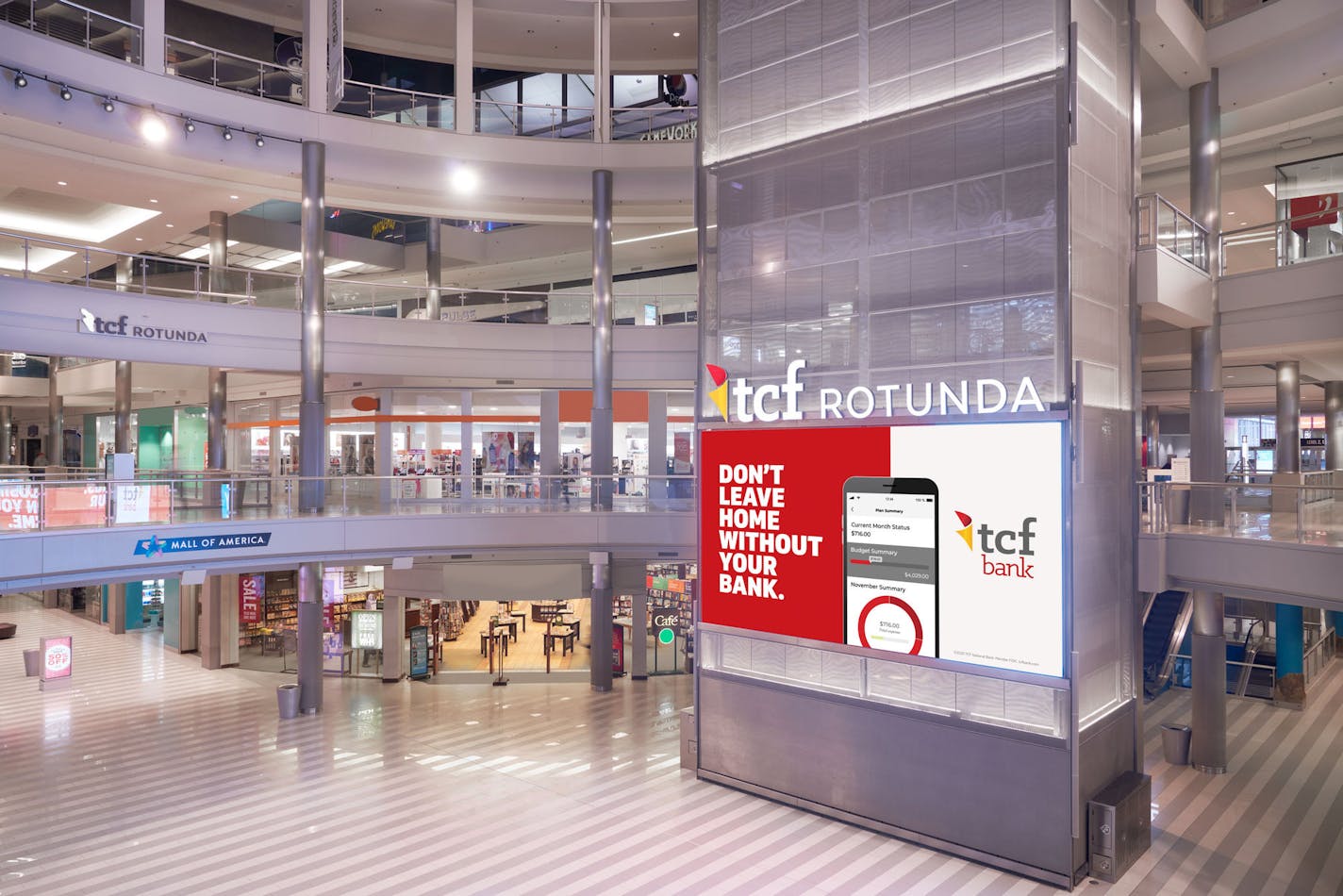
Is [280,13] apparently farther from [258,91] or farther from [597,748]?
[597,748]

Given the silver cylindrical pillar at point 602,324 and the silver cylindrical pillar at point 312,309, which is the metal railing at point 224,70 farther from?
the silver cylindrical pillar at point 602,324

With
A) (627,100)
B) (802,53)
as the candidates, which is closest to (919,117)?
(802,53)

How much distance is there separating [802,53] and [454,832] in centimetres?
1033

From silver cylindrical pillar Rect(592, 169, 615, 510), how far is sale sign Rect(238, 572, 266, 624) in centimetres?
909

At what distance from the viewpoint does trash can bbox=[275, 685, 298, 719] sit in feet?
48.9

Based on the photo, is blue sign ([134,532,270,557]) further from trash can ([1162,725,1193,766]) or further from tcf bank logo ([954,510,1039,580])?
trash can ([1162,725,1193,766])

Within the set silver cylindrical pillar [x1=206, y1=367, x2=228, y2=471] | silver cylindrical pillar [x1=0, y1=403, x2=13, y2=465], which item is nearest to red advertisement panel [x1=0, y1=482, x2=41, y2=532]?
silver cylindrical pillar [x1=206, y1=367, x2=228, y2=471]

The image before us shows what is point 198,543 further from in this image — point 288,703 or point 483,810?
point 483,810

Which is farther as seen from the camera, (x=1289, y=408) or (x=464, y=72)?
(x=464, y=72)

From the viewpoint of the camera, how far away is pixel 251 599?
1950 cm

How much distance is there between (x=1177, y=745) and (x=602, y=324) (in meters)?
12.0

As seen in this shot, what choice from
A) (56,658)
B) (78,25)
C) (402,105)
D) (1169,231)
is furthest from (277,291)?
(1169,231)

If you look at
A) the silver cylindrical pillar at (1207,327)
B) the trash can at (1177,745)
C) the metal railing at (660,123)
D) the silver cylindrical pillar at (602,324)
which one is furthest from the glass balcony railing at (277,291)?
the trash can at (1177,745)

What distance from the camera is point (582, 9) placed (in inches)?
659
